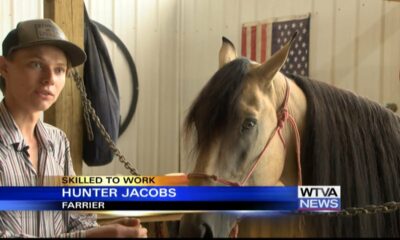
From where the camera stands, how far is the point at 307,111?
1580 millimetres

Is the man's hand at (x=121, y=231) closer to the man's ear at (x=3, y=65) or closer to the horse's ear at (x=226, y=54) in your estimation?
the man's ear at (x=3, y=65)

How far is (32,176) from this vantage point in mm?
1251

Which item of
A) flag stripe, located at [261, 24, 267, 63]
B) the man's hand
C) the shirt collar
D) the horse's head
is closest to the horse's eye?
the horse's head

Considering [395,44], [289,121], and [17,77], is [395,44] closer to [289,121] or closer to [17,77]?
[289,121]

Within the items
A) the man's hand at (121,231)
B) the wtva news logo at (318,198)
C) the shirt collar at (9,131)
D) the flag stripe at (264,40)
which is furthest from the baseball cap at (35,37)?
the flag stripe at (264,40)

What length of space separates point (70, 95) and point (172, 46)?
2.24 meters

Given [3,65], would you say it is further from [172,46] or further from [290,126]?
[172,46]

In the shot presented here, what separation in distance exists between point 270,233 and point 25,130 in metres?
0.75

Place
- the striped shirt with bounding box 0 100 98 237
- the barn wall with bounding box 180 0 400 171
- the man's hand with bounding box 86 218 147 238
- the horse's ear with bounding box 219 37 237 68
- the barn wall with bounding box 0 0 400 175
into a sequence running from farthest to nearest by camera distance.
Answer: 1. the barn wall with bounding box 0 0 400 175
2. the barn wall with bounding box 180 0 400 171
3. the horse's ear with bounding box 219 37 237 68
4. the striped shirt with bounding box 0 100 98 237
5. the man's hand with bounding box 86 218 147 238

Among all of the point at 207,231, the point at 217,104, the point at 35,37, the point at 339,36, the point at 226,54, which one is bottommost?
the point at 207,231

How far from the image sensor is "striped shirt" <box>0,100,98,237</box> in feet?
3.92

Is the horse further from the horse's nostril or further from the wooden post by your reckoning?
the wooden post

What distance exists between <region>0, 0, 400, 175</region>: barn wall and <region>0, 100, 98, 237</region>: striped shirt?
6.97 ft

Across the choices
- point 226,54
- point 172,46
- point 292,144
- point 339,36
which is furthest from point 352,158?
point 172,46
